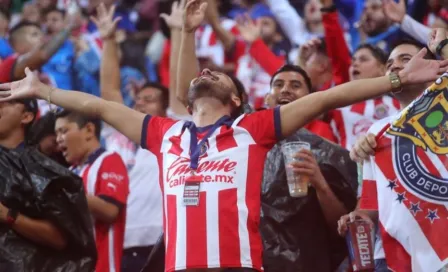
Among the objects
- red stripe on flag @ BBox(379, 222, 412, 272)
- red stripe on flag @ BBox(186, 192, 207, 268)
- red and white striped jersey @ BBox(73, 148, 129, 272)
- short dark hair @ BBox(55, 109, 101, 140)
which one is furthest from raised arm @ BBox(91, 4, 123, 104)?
red stripe on flag @ BBox(379, 222, 412, 272)

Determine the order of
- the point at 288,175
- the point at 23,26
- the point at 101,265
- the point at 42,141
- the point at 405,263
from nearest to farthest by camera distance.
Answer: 1. the point at 405,263
2. the point at 288,175
3. the point at 101,265
4. the point at 42,141
5. the point at 23,26

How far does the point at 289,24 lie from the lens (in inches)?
382

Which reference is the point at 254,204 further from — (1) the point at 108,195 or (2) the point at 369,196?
(1) the point at 108,195

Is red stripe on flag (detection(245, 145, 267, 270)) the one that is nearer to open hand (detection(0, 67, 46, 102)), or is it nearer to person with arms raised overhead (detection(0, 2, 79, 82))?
open hand (detection(0, 67, 46, 102))

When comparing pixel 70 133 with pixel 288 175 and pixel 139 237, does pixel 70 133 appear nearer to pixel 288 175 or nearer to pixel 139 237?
pixel 139 237

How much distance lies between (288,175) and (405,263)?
898 mm

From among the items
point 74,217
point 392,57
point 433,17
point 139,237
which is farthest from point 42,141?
point 433,17

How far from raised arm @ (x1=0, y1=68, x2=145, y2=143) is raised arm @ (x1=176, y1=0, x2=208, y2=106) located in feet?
3.69

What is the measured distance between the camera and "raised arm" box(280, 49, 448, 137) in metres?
4.86

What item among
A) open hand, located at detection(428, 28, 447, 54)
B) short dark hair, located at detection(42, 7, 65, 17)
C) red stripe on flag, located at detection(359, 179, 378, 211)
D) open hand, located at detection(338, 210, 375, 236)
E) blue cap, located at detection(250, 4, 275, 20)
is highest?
short dark hair, located at detection(42, 7, 65, 17)

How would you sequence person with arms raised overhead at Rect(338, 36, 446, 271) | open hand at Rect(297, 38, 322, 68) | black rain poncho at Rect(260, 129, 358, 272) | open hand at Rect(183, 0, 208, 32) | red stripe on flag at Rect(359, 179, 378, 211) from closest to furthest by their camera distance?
person with arms raised overhead at Rect(338, 36, 446, 271)
red stripe on flag at Rect(359, 179, 378, 211)
black rain poncho at Rect(260, 129, 358, 272)
open hand at Rect(183, 0, 208, 32)
open hand at Rect(297, 38, 322, 68)

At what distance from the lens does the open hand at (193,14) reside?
641 cm

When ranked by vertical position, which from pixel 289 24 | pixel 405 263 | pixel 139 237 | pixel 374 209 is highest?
pixel 289 24

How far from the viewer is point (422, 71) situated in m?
4.85
